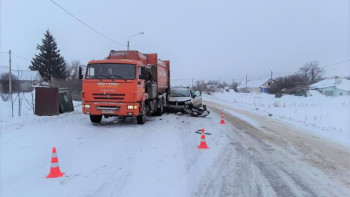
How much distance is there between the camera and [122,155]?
298 inches

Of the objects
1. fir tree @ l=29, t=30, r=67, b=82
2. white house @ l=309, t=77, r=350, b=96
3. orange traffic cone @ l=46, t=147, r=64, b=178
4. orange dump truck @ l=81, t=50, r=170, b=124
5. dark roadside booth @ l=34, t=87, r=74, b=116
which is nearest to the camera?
orange traffic cone @ l=46, t=147, r=64, b=178

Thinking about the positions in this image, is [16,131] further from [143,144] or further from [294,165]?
[294,165]

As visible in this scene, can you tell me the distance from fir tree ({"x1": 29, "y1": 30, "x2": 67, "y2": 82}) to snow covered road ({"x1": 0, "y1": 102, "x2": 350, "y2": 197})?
4224 centimetres

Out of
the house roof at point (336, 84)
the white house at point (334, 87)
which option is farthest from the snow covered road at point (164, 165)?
the house roof at point (336, 84)

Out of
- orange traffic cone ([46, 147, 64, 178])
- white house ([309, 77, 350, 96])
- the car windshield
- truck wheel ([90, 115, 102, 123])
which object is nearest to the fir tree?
the car windshield

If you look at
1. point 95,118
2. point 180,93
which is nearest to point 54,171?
point 95,118

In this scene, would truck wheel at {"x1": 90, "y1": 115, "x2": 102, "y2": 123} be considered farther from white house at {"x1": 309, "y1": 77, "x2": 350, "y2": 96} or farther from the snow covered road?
white house at {"x1": 309, "y1": 77, "x2": 350, "y2": 96}

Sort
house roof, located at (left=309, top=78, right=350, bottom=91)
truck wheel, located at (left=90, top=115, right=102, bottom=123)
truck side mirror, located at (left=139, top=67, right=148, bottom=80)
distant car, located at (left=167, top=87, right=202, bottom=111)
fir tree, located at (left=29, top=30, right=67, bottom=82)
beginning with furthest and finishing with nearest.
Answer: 1. house roof, located at (left=309, top=78, right=350, bottom=91)
2. fir tree, located at (left=29, top=30, right=67, bottom=82)
3. distant car, located at (left=167, top=87, right=202, bottom=111)
4. truck wheel, located at (left=90, top=115, right=102, bottom=123)
5. truck side mirror, located at (left=139, top=67, right=148, bottom=80)

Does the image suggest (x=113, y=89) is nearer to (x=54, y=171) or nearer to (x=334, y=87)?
(x=54, y=171)

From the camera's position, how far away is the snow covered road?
17.3ft

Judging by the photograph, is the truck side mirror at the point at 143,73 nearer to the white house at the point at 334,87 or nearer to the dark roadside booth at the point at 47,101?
the dark roadside booth at the point at 47,101

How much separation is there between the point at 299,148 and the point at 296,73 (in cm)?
9761

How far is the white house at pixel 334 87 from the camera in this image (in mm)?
72125

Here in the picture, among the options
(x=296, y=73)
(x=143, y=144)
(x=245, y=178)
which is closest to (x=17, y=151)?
(x=143, y=144)
